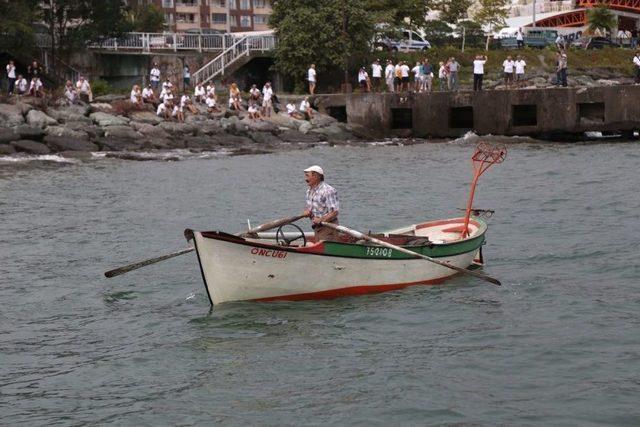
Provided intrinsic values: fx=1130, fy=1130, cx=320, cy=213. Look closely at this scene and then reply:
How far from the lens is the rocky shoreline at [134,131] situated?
139ft

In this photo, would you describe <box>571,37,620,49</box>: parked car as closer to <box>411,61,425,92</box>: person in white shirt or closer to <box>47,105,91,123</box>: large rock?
<box>411,61,425,92</box>: person in white shirt

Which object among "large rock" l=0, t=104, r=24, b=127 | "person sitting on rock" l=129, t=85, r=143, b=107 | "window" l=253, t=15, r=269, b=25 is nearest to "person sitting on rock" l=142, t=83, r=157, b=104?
"person sitting on rock" l=129, t=85, r=143, b=107

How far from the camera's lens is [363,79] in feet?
174

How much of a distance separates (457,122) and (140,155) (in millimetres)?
16108

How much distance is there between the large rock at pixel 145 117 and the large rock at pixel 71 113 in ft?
6.27

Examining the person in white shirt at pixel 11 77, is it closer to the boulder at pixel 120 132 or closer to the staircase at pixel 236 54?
the boulder at pixel 120 132

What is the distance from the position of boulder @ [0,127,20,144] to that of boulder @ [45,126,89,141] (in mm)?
1229

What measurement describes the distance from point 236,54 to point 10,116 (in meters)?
16.4

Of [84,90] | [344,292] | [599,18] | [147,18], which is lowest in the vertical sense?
[344,292]

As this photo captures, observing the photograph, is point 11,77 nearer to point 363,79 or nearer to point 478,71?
point 363,79

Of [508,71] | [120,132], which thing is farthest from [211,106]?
[508,71]

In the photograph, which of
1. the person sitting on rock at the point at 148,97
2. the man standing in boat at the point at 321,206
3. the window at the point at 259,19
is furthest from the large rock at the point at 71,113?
the window at the point at 259,19

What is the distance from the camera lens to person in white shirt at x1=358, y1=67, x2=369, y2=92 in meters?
53.0

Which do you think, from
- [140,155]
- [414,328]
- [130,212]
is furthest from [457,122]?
[414,328]
